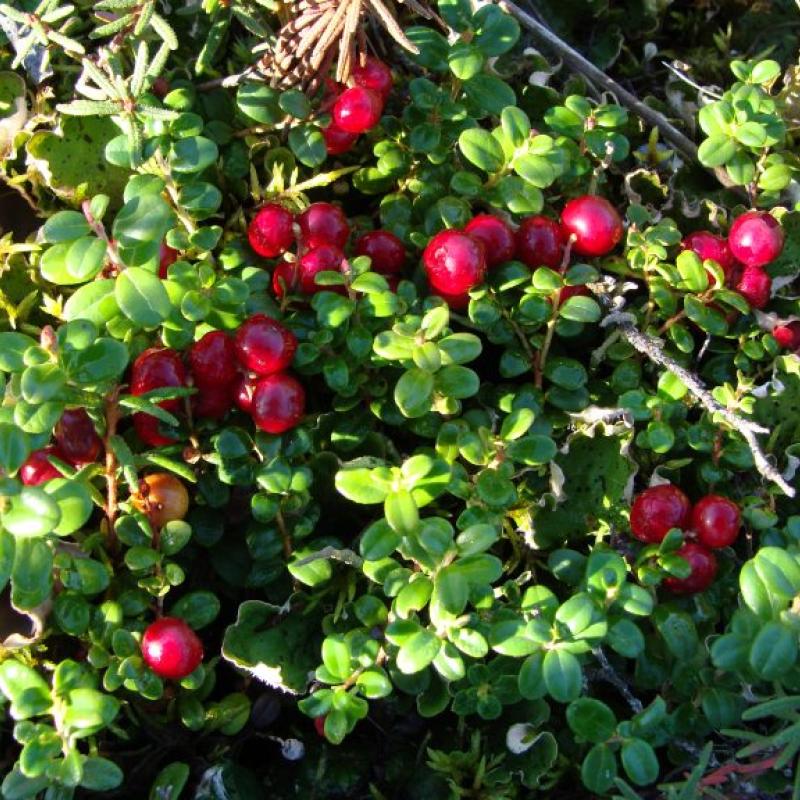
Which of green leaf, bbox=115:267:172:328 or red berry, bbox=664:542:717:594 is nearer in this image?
green leaf, bbox=115:267:172:328

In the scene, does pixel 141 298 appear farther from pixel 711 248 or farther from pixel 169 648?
pixel 711 248

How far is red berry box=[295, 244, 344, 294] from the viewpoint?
2354 mm

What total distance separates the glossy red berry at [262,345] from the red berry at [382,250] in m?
0.38

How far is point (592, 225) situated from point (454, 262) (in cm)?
43

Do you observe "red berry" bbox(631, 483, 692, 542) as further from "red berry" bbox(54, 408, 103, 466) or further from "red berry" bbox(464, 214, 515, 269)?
"red berry" bbox(54, 408, 103, 466)

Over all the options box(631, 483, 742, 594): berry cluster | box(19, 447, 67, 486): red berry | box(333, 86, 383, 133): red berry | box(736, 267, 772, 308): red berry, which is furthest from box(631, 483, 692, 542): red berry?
box(19, 447, 67, 486): red berry

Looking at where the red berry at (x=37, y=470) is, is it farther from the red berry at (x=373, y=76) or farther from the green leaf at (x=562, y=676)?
the red berry at (x=373, y=76)

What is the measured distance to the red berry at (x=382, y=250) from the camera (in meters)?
2.49

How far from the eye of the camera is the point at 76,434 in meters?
2.13

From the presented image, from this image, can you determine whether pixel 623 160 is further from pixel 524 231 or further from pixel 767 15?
pixel 767 15

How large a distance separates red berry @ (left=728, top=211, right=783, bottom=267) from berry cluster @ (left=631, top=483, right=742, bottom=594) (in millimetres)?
676

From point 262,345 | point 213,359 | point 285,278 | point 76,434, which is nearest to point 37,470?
point 76,434

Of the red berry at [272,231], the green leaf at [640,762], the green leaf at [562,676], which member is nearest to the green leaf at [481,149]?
the red berry at [272,231]

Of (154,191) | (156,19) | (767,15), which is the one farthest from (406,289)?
(767,15)
